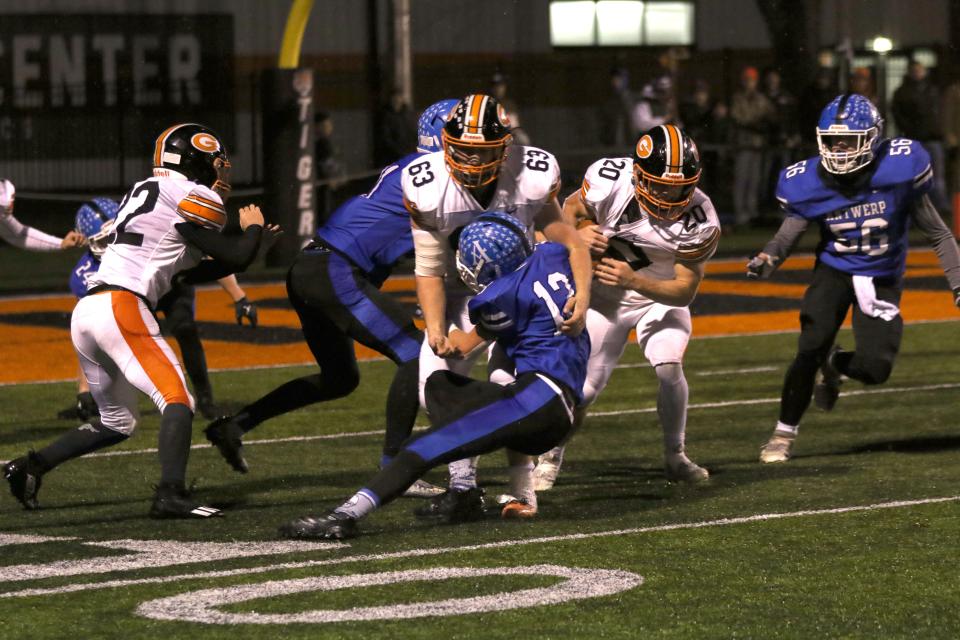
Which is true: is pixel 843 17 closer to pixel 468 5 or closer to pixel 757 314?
pixel 468 5

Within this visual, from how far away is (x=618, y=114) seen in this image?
24188 mm

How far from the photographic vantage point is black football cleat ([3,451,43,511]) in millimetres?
7637

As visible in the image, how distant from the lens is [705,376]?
1195cm

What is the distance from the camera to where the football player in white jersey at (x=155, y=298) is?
7.41 meters

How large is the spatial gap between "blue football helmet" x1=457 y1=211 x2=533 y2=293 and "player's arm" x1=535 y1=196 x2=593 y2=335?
→ 217 millimetres

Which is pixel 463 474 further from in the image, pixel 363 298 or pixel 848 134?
pixel 848 134

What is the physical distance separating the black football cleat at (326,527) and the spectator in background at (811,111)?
1802cm

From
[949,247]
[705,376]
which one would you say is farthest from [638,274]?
[705,376]

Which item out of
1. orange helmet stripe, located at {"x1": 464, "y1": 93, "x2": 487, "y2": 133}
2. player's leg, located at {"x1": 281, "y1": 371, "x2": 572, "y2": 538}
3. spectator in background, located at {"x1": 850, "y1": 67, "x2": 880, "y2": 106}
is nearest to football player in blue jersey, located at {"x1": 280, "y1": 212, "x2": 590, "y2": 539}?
player's leg, located at {"x1": 281, "y1": 371, "x2": 572, "y2": 538}

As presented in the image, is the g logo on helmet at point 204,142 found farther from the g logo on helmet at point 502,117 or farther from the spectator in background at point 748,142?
the spectator in background at point 748,142

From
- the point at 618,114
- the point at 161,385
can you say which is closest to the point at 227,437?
the point at 161,385

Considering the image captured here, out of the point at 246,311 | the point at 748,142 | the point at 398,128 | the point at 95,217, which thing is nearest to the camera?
the point at 246,311

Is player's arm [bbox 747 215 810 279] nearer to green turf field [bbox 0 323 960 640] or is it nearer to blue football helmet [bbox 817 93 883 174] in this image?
blue football helmet [bbox 817 93 883 174]

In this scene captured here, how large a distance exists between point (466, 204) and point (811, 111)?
17.9 metres
